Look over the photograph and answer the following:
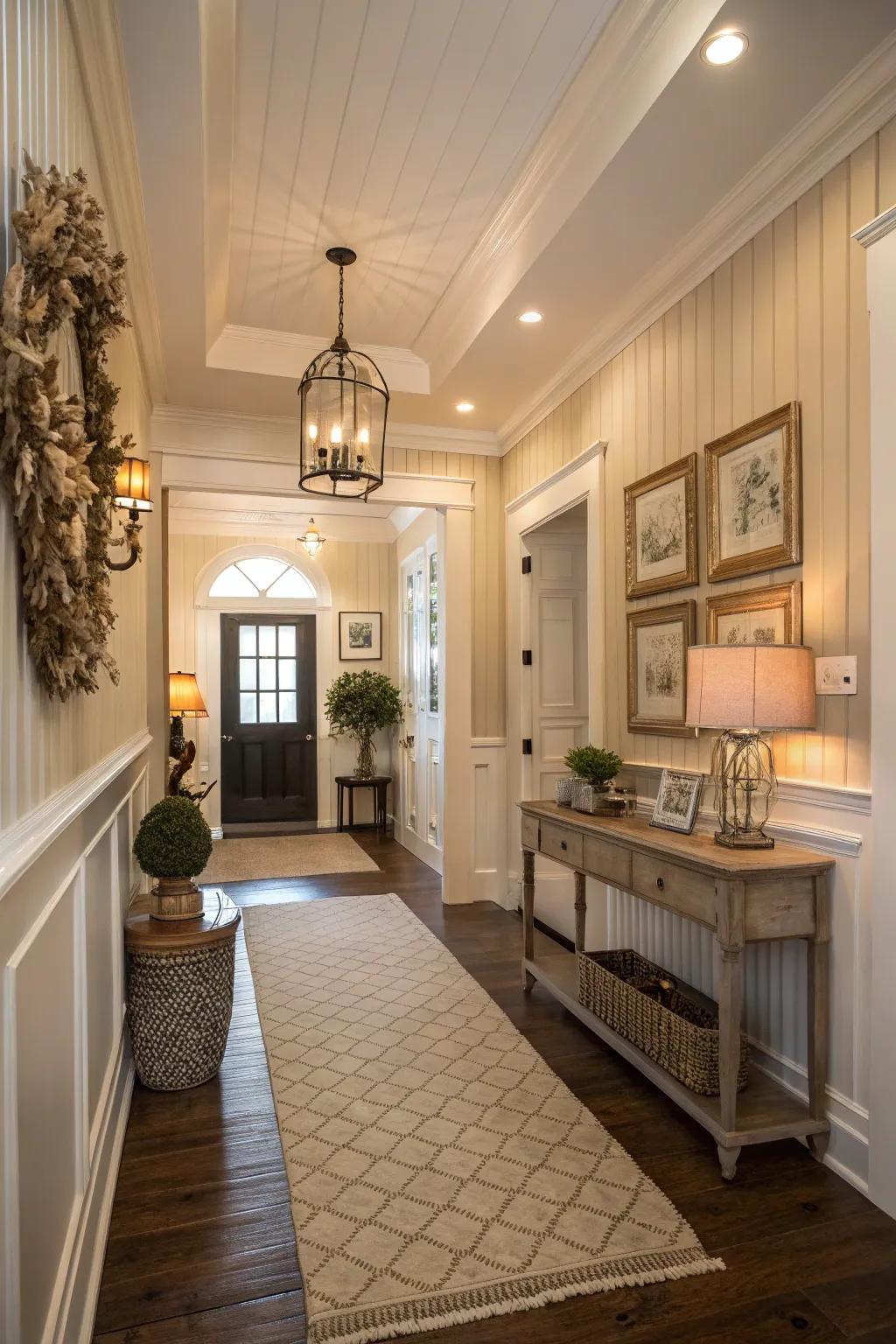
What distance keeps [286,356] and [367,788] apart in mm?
4551

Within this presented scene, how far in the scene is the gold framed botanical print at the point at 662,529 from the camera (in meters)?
2.98

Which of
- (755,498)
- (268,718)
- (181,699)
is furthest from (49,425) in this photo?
(268,718)

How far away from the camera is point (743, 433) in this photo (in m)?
2.66

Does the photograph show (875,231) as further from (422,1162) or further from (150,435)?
(150,435)

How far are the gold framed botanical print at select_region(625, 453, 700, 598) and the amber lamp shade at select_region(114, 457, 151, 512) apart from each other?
1.88 metres

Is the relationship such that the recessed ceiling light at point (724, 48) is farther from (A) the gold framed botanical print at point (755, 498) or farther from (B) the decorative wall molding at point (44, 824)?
(B) the decorative wall molding at point (44, 824)

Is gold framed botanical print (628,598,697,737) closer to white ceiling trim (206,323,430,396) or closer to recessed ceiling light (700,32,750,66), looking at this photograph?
recessed ceiling light (700,32,750,66)

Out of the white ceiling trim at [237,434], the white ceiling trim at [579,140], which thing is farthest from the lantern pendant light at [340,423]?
the white ceiling trim at [237,434]

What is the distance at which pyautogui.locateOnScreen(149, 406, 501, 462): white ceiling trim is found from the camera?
4.68 metres

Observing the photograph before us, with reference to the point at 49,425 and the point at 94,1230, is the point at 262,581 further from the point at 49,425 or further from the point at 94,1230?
the point at 49,425

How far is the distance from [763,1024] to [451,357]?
3.16 meters

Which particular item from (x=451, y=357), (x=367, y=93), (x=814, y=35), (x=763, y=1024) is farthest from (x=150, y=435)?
(x=763, y=1024)

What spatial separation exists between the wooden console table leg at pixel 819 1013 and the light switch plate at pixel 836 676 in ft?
1.65

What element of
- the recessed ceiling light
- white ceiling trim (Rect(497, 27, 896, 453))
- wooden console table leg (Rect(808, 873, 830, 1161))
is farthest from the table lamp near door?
the recessed ceiling light
